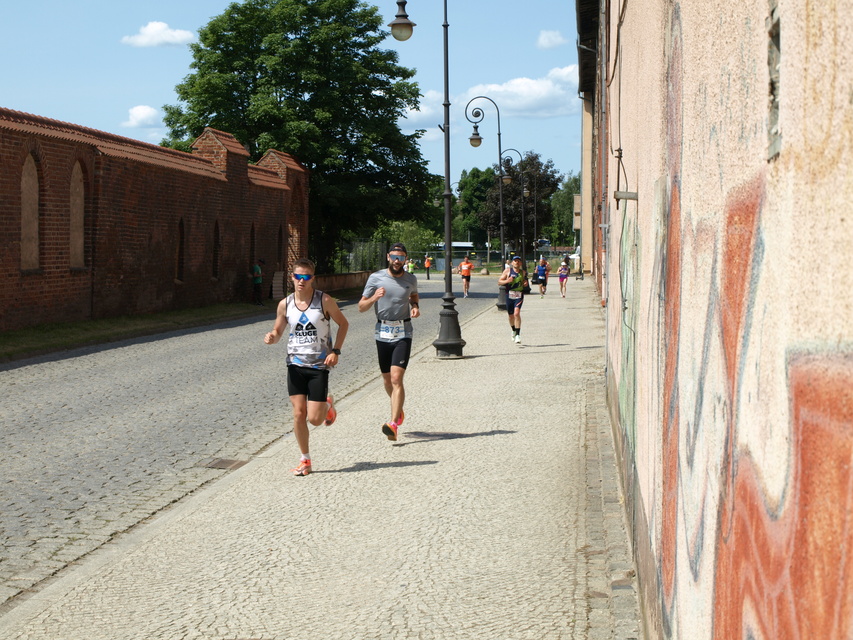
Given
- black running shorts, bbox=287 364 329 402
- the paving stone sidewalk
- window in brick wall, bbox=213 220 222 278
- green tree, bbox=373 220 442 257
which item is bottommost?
the paving stone sidewalk

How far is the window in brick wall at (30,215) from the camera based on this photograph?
21.6 m

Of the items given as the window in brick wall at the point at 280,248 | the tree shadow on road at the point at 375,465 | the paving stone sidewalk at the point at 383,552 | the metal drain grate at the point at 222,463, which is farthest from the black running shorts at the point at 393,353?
the window in brick wall at the point at 280,248

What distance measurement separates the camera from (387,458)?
8.51 meters

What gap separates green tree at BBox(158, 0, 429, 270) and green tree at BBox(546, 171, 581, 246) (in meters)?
70.2

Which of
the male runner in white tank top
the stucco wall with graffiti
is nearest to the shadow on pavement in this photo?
the male runner in white tank top

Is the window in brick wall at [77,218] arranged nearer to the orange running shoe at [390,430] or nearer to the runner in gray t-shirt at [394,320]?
the runner in gray t-shirt at [394,320]

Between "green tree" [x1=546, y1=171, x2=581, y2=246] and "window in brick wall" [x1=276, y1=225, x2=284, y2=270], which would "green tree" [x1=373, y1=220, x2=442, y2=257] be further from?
"window in brick wall" [x1=276, y1=225, x2=284, y2=270]

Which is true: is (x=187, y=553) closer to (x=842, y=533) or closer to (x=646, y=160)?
(x=646, y=160)

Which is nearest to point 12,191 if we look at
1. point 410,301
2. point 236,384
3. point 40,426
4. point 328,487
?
point 236,384

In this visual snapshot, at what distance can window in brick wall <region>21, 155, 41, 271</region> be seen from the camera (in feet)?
70.7

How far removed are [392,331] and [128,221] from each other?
18.5m

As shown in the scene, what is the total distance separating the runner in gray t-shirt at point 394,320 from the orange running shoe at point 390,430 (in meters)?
0.17

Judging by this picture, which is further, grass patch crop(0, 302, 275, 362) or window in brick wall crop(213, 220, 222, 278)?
window in brick wall crop(213, 220, 222, 278)

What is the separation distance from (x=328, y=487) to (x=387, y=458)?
113 cm
